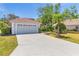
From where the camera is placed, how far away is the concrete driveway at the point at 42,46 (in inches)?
357

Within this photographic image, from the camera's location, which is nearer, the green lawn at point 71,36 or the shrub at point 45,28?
the shrub at point 45,28

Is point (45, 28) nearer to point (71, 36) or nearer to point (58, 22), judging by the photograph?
point (58, 22)

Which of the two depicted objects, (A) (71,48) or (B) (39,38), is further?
(B) (39,38)

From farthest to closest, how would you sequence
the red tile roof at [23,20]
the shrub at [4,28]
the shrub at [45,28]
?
the shrub at [4,28], the red tile roof at [23,20], the shrub at [45,28]

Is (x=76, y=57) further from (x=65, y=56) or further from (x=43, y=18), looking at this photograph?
(x=43, y=18)

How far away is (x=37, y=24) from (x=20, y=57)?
10.2ft

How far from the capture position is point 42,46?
403 inches

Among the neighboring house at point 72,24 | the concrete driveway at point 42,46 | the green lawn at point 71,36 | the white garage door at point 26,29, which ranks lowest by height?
the concrete driveway at point 42,46

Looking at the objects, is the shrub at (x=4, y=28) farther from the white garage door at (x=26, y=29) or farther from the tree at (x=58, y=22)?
the tree at (x=58, y=22)

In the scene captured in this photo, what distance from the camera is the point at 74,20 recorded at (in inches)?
429

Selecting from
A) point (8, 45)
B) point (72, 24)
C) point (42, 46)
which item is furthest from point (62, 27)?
point (8, 45)

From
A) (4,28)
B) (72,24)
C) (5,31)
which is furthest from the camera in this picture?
(5,31)

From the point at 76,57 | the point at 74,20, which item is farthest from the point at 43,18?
the point at 76,57

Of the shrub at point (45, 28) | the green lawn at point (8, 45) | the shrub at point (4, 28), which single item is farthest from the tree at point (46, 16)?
the shrub at point (4, 28)
